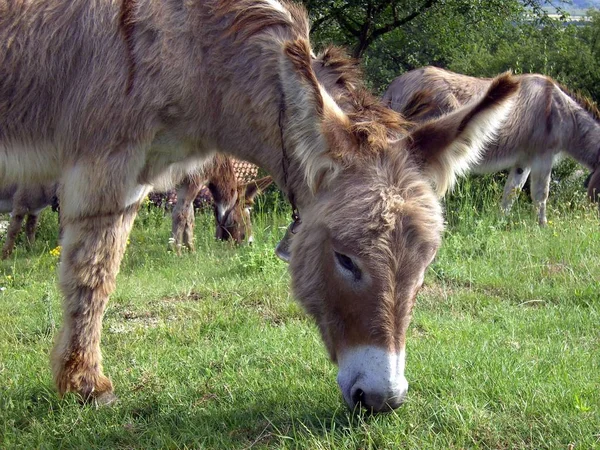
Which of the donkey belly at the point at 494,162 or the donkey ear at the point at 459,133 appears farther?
the donkey belly at the point at 494,162

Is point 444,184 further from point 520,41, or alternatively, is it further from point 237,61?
point 520,41

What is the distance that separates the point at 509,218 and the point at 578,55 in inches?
339

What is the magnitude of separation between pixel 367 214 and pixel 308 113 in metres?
0.46

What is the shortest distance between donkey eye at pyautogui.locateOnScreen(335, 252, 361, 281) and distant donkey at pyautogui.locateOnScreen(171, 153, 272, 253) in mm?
5173

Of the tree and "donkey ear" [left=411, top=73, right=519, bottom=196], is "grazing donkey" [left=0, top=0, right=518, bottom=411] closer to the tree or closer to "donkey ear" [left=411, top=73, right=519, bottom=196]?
"donkey ear" [left=411, top=73, right=519, bottom=196]

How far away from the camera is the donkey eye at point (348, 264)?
8.04ft

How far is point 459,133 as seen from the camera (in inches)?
104

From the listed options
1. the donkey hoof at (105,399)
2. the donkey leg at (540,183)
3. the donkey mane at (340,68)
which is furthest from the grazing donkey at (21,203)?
A: the donkey leg at (540,183)

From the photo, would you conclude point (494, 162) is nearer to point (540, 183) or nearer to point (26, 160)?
point (540, 183)

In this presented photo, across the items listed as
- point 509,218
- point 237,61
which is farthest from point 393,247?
point 509,218

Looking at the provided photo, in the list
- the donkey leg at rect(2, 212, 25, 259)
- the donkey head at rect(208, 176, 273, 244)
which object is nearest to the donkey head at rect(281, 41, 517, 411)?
the donkey head at rect(208, 176, 273, 244)

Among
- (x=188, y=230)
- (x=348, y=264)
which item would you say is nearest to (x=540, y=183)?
(x=188, y=230)

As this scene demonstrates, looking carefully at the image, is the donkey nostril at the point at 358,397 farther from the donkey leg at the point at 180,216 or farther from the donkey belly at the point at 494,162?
the donkey belly at the point at 494,162

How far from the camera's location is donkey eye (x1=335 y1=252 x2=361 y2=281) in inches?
96.5
